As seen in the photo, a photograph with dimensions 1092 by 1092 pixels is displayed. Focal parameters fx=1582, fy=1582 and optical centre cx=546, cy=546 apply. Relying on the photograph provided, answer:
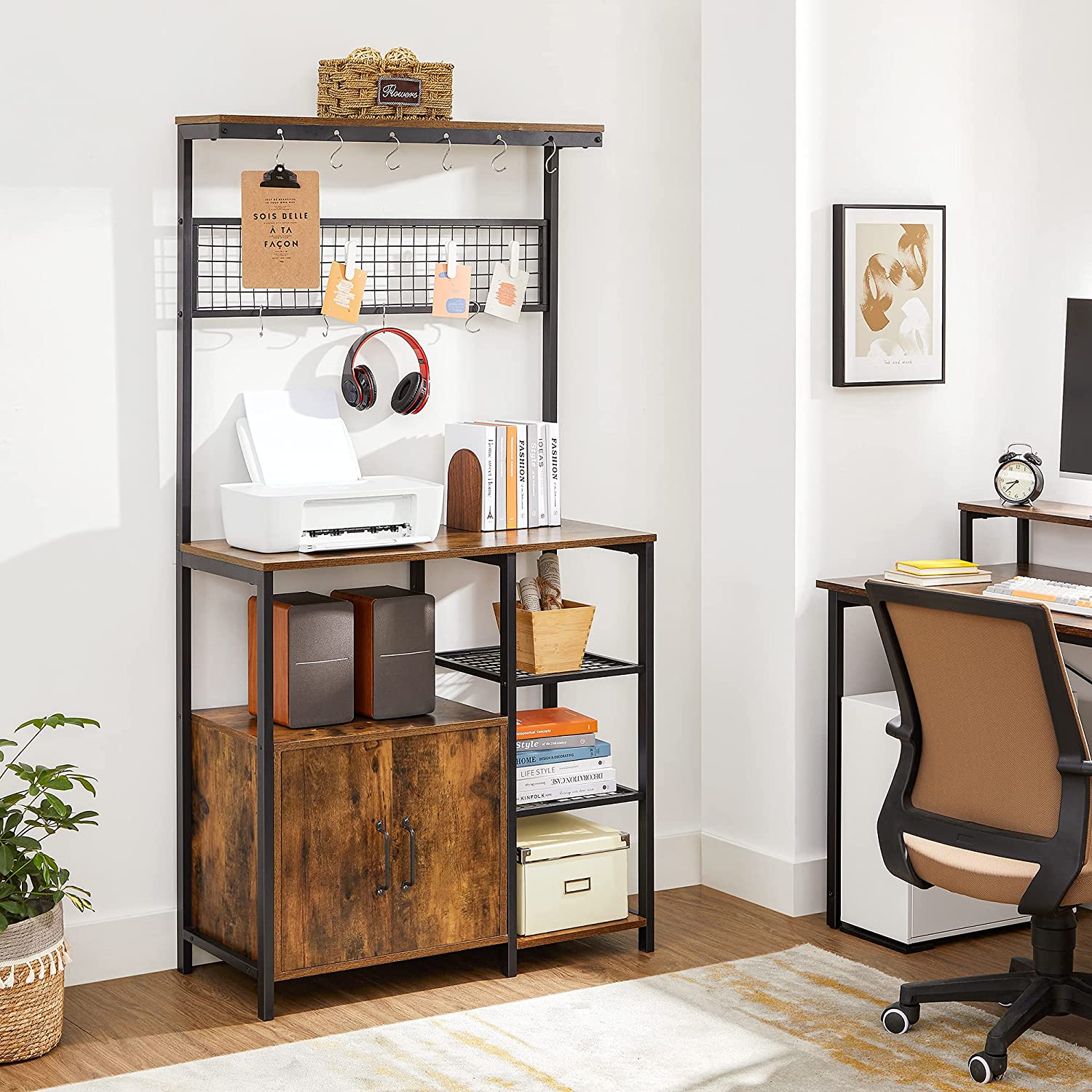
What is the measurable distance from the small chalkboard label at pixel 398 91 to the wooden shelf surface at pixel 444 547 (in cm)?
93

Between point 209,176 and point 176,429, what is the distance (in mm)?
549

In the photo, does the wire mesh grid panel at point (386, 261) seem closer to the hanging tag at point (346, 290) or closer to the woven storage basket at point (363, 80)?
the hanging tag at point (346, 290)

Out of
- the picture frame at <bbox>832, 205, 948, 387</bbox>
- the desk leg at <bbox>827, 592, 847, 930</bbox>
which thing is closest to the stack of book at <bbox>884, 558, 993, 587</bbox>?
the desk leg at <bbox>827, 592, 847, 930</bbox>

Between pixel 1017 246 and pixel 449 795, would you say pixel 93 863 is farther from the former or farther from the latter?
pixel 1017 246

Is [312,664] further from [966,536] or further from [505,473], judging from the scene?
[966,536]

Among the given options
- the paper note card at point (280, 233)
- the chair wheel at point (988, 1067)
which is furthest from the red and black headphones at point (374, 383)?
the chair wheel at point (988, 1067)

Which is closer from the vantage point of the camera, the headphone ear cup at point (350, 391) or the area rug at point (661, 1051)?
the area rug at point (661, 1051)

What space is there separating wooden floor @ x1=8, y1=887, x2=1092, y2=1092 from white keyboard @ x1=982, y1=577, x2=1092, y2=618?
81 centimetres

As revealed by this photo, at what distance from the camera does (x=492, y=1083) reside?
289 centimetres

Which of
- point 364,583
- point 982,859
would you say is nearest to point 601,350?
point 364,583

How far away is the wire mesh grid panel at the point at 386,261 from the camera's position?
11.2ft

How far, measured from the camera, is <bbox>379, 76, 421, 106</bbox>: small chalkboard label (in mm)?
3352

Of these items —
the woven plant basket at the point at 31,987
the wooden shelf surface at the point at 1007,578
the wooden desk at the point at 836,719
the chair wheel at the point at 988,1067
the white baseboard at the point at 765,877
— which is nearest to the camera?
the chair wheel at the point at 988,1067

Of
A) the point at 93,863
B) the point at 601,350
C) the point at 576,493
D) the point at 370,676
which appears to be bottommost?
the point at 93,863
